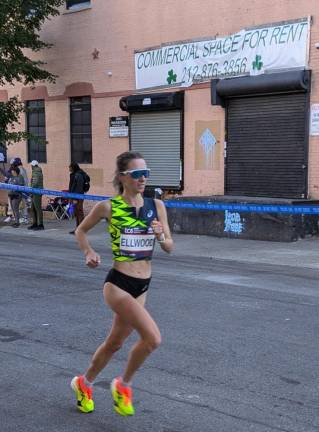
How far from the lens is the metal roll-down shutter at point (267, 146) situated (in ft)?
47.3

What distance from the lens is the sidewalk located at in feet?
37.5

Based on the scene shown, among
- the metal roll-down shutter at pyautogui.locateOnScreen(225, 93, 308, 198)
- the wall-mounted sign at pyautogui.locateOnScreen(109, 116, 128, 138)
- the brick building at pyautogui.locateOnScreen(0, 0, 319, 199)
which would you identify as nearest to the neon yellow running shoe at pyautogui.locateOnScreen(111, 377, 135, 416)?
the brick building at pyautogui.locateOnScreen(0, 0, 319, 199)

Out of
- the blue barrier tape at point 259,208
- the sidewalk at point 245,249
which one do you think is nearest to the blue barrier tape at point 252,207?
the blue barrier tape at point 259,208

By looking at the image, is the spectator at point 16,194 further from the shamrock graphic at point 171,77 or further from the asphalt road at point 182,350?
the asphalt road at point 182,350

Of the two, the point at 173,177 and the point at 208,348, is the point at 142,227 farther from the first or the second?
the point at 173,177

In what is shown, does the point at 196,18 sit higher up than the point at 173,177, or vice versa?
the point at 196,18

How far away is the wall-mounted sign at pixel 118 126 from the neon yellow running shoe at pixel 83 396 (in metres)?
14.9

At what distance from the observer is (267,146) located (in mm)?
15133

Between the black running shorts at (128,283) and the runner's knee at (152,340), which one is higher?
the black running shorts at (128,283)

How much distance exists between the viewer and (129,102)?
1808 cm

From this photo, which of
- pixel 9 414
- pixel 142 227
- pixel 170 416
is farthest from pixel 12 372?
pixel 142 227

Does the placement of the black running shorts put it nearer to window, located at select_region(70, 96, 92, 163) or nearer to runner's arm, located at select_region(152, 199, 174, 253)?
runner's arm, located at select_region(152, 199, 174, 253)

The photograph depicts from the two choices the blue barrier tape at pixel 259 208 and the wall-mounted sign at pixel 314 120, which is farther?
the wall-mounted sign at pixel 314 120

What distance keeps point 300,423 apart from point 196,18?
46.1 feet
